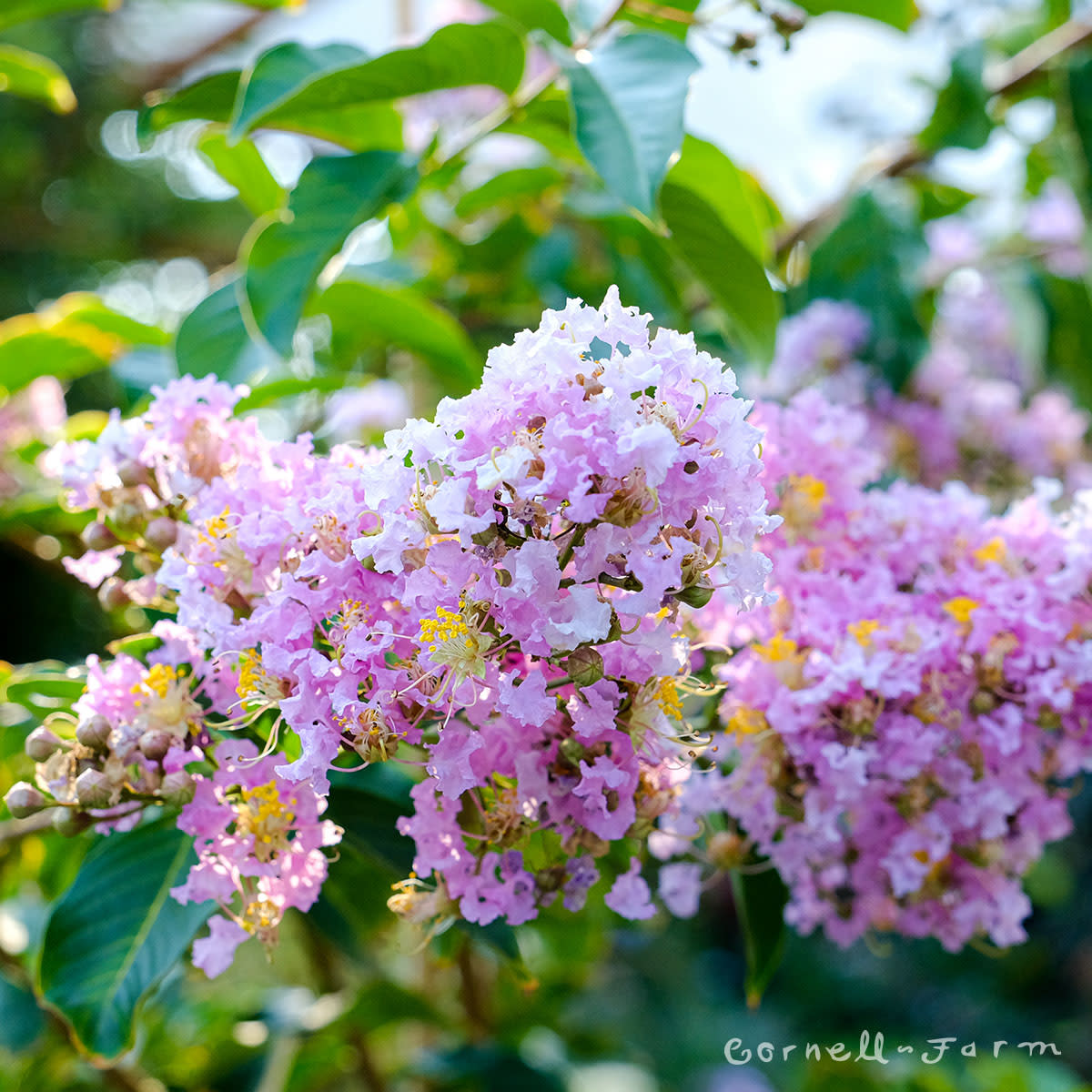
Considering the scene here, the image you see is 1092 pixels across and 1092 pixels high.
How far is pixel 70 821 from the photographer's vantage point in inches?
24.4

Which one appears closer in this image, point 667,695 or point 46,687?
point 667,695

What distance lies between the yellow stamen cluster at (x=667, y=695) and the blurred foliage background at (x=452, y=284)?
0.64 ft

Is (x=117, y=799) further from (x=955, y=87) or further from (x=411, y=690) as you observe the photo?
(x=955, y=87)

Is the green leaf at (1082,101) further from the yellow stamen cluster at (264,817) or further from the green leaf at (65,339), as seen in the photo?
the yellow stamen cluster at (264,817)

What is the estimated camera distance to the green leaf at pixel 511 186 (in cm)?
117

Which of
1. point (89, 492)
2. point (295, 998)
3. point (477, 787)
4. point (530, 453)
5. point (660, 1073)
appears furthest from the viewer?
point (660, 1073)

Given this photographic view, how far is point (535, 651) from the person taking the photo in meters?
0.50

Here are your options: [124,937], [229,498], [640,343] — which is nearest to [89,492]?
[229,498]

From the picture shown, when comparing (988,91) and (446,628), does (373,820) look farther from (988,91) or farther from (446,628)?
(988,91)

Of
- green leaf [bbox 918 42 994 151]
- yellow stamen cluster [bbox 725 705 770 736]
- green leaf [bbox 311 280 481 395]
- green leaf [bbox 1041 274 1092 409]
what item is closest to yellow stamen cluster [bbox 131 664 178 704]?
yellow stamen cluster [bbox 725 705 770 736]

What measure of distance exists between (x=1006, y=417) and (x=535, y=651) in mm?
1246

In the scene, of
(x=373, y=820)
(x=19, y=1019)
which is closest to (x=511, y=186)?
(x=373, y=820)

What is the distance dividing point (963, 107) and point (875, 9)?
364 mm

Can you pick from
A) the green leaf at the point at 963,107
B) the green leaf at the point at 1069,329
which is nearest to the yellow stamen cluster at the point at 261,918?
the green leaf at the point at 963,107
